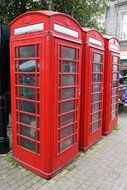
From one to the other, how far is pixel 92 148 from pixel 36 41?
9.44ft

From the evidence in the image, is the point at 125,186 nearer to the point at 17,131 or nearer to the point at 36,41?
the point at 17,131

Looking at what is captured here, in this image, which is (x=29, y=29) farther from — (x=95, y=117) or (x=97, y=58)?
(x=95, y=117)

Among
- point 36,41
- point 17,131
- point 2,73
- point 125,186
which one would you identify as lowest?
point 125,186

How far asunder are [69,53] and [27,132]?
5.43ft

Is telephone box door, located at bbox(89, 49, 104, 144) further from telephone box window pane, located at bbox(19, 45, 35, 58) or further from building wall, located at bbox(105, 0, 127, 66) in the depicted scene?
building wall, located at bbox(105, 0, 127, 66)

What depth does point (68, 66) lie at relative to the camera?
390 cm

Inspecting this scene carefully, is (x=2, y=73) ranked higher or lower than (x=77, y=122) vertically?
higher

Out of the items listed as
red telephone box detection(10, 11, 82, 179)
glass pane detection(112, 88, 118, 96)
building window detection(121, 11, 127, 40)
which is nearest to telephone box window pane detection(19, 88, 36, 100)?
red telephone box detection(10, 11, 82, 179)

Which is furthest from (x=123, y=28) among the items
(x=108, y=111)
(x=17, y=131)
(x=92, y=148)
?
(x=17, y=131)

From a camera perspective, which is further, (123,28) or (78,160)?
(123,28)

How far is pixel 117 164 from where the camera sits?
169 inches

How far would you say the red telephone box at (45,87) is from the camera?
3.40 m

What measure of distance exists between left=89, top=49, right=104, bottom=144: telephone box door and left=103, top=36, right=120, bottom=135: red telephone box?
34 cm

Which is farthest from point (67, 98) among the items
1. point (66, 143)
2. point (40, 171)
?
point (40, 171)
